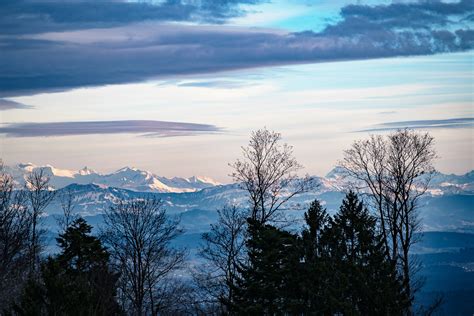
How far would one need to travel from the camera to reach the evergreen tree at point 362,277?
31.7 m

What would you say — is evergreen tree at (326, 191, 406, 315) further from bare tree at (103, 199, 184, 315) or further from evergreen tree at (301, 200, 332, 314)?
bare tree at (103, 199, 184, 315)

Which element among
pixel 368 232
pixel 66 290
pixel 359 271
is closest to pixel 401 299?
pixel 359 271

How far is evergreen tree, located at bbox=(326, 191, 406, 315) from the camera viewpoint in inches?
1246

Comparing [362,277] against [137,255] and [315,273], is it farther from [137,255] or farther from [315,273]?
[137,255]

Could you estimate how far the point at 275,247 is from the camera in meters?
39.3

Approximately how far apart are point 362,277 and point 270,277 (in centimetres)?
671

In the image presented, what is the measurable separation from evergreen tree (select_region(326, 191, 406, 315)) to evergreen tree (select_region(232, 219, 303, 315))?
2268mm

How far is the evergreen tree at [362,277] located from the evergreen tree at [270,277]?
7.44 ft

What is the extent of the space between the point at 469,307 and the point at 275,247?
16848 centimetres

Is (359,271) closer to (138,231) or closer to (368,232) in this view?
(368,232)

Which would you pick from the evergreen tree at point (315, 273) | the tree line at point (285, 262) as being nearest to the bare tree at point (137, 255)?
the tree line at point (285, 262)

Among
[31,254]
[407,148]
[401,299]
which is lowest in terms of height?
[31,254]

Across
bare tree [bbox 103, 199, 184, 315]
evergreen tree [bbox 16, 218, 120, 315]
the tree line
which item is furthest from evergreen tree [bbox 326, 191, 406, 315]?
bare tree [bbox 103, 199, 184, 315]

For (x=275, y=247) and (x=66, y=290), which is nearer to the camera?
(x=66, y=290)
